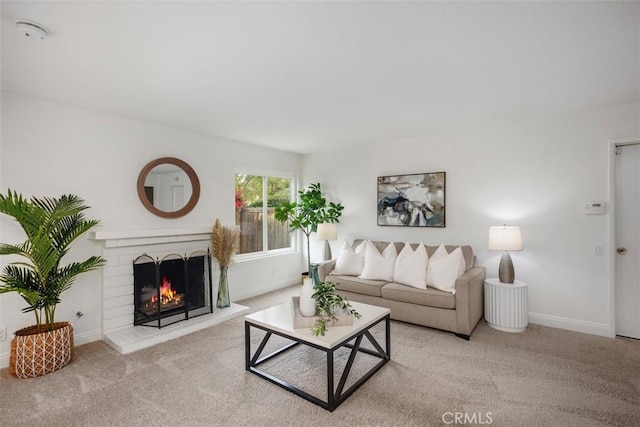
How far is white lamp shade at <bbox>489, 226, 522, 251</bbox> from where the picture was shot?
3.43 meters

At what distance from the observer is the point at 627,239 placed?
3262mm

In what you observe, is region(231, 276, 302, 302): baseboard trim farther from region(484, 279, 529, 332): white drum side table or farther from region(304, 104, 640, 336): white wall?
region(484, 279, 529, 332): white drum side table

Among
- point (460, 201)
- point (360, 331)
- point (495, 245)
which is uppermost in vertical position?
point (460, 201)

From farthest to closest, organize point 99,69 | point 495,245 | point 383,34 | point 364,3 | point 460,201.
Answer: point 460,201 < point 495,245 < point 99,69 < point 383,34 < point 364,3

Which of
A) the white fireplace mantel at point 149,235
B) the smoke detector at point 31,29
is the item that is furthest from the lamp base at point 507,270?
the smoke detector at point 31,29

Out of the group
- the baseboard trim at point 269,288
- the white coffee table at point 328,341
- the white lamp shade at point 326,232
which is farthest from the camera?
the white lamp shade at point 326,232

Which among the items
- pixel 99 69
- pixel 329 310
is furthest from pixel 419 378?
pixel 99 69

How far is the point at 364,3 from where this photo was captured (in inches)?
64.3

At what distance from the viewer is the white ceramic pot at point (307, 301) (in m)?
2.50

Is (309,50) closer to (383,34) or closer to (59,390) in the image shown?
(383,34)

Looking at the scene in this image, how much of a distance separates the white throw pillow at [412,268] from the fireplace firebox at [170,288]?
8.01ft

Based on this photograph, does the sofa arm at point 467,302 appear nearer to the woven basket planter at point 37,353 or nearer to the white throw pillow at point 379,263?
the white throw pillow at point 379,263

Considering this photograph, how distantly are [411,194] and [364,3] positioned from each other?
10.8 feet

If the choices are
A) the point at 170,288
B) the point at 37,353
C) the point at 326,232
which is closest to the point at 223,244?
the point at 170,288
